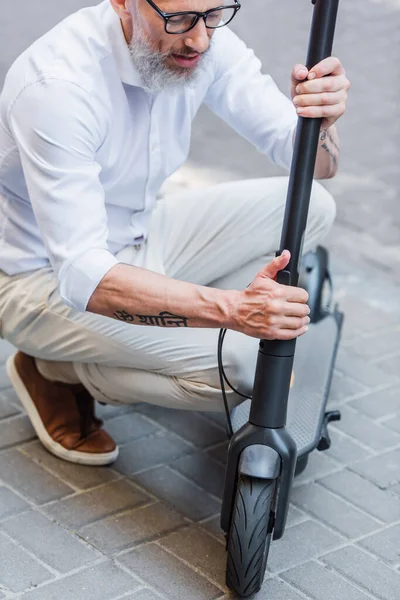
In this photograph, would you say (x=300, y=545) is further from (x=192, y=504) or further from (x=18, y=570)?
(x=18, y=570)

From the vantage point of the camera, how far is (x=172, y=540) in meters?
2.52

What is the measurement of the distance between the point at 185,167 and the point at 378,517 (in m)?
2.88

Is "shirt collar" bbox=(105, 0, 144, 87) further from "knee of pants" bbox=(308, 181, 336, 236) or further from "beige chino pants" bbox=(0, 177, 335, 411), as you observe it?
"knee of pants" bbox=(308, 181, 336, 236)

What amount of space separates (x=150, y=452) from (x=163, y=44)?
46.6 inches

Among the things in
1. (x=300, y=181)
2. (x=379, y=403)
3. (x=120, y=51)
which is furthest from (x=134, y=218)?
(x=379, y=403)

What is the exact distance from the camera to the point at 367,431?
3.11 meters

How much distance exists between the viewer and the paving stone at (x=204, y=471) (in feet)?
9.13

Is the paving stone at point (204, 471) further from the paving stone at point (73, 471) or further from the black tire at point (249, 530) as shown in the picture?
the black tire at point (249, 530)

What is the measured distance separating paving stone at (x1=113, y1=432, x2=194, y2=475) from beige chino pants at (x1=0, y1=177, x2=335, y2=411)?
0.20m

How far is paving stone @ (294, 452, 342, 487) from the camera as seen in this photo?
2855 millimetres

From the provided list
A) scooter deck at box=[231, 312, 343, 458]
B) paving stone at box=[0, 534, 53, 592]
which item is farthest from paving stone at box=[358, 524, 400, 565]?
paving stone at box=[0, 534, 53, 592]

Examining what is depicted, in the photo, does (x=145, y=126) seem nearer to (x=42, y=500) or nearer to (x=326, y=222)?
(x=326, y=222)

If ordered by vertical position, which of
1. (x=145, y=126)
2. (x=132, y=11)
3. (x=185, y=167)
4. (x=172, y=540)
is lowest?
(x=172, y=540)

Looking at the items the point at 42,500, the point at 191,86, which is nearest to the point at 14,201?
the point at 191,86
